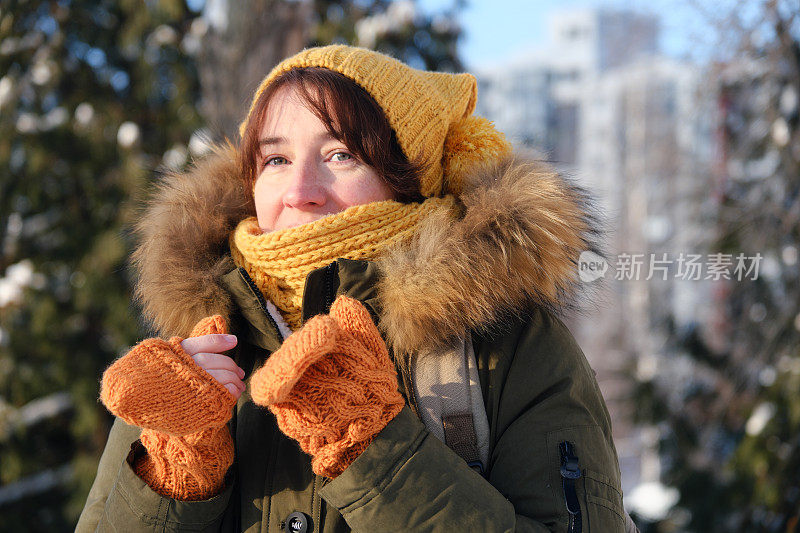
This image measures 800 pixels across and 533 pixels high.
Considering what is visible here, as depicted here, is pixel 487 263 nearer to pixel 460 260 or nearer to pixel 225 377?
pixel 460 260

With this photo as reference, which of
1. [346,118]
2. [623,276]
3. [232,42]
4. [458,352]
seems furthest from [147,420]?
[232,42]

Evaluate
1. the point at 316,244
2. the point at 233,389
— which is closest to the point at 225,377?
the point at 233,389

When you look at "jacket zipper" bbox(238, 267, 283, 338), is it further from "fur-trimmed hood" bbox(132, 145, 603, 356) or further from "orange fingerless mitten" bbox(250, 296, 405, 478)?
"orange fingerless mitten" bbox(250, 296, 405, 478)

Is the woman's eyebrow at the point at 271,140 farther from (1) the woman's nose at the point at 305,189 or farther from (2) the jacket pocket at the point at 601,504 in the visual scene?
(2) the jacket pocket at the point at 601,504

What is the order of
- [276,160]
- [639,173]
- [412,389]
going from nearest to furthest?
[412,389], [276,160], [639,173]

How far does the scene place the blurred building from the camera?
14.3 ft

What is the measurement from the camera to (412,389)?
1.22 meters

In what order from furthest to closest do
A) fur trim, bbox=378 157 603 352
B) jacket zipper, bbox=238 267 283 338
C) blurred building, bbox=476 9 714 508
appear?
blurred building, bbox=476 9 714 508 < jacket zipper, bbox=238 267 283 338 < fur trim, bbox=378 157 603 352

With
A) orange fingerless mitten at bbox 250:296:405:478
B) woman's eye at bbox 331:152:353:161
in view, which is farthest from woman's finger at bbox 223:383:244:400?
woman's eye at bbox 331:152:353:161

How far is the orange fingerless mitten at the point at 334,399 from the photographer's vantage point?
1.01m

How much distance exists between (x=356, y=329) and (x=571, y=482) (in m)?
0.46

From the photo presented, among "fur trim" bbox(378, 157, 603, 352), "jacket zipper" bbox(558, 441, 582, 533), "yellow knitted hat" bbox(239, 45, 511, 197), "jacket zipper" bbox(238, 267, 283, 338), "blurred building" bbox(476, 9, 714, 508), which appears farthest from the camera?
"blurred building" bbox(476, 9, 714, 508)

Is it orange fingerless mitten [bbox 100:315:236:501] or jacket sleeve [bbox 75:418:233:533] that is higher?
orange fingerless mitten [bbox 100:315:236:501]

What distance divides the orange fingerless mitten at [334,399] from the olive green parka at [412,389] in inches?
1.3
